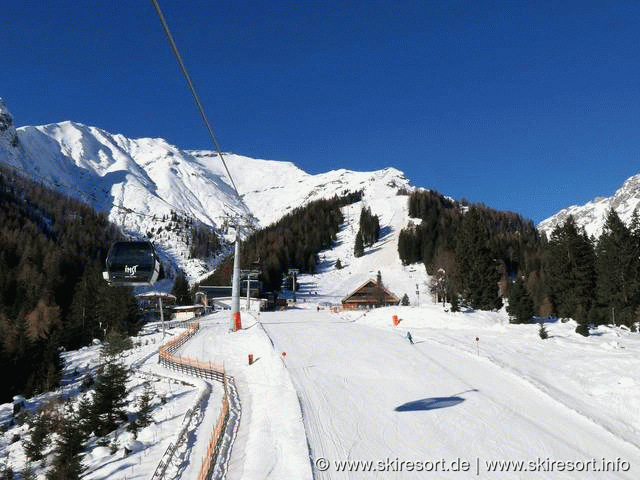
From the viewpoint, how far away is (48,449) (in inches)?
1037

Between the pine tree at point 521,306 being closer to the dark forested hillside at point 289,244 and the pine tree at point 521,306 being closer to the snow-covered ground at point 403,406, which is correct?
the snow-covered ground at point 403,406

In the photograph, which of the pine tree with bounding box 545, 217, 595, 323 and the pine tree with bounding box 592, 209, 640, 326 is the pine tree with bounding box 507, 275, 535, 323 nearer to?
the pine tree with bounding box 592, 209, 640, 326

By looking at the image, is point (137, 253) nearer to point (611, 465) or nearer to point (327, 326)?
point (611, 465)

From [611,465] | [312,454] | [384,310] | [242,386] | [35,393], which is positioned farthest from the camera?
[384,310]

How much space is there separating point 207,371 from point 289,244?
4819 inches

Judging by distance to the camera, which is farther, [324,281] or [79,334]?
[324,281]

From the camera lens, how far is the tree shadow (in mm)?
19844

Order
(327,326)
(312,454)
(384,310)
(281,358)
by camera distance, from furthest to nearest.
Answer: (384,310) < (327,326) < (281,358) < (312,454)

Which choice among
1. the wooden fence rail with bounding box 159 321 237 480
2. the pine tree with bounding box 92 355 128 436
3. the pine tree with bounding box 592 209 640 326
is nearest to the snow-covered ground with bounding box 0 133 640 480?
the wooden fence rail with bounding box 159 321 237 480

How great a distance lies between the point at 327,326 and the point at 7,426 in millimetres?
26365

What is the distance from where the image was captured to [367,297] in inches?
3728

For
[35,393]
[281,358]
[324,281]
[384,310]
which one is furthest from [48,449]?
[324,281]

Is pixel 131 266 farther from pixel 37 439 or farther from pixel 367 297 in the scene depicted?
pixel 367 297

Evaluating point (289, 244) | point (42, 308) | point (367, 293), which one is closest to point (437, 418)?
point (367, 293)
